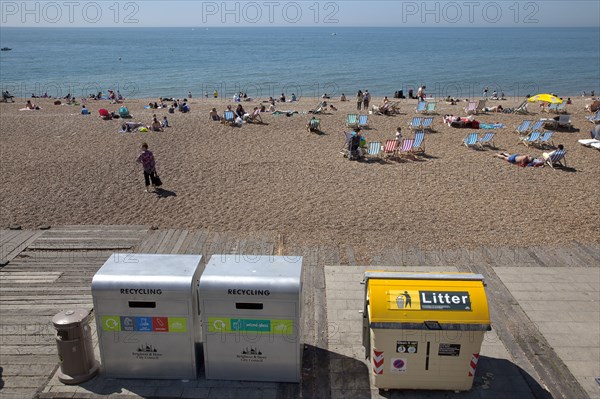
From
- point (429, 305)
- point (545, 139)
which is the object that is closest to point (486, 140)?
point (545, 139)

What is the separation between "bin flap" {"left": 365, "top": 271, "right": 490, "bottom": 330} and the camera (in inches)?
224

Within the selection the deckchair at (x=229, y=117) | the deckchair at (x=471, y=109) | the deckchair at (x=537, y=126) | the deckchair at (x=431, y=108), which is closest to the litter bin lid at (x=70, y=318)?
the deckchair at (x=229, y=117)

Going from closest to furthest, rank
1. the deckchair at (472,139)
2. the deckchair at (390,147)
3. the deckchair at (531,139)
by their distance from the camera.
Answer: the deckchair at (390,147)
the deckchair at (472,139)
the deckchair at (531,139)

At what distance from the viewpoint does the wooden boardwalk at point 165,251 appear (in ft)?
21.5

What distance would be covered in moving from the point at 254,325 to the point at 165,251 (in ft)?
15.5

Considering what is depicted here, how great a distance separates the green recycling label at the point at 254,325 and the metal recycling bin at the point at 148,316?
325mm

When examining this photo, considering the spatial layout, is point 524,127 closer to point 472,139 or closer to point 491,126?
point 491,126

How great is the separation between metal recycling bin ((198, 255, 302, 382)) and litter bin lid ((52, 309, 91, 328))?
4.80 ft

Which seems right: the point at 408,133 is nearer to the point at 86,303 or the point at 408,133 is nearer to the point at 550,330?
the point at 550,330

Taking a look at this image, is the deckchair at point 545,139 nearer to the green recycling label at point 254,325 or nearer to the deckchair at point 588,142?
the deckchair at point 588,142

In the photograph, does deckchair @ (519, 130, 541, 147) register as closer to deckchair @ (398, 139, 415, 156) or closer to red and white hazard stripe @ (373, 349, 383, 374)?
deckchair @ (398, 139, 415, 156)

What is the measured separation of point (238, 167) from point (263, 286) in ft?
34.9

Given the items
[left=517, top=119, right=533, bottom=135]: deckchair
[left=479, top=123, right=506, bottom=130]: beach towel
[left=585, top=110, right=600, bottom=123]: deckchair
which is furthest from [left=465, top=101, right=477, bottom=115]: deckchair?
[left=517, top=119, right=533, bottom=135]: deckchair

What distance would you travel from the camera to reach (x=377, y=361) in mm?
5953
